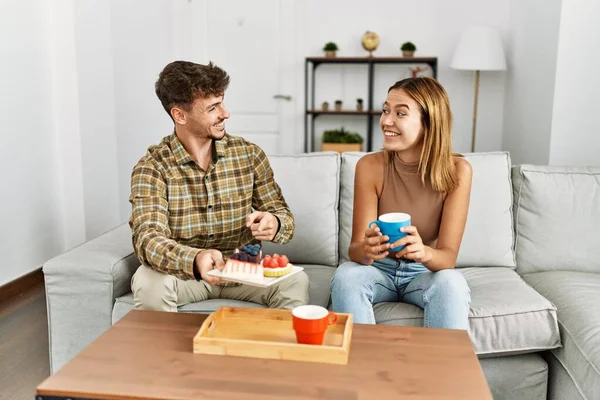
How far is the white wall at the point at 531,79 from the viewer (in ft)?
11.7

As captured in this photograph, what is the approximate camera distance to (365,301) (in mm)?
2000

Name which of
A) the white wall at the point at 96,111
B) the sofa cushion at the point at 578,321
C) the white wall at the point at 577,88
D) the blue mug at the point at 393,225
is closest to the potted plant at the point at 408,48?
the white wall at the point at 577,88

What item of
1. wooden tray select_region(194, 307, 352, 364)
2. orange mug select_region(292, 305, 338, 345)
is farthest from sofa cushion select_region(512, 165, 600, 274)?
orange mug select_region(292, 305, 338, 345)

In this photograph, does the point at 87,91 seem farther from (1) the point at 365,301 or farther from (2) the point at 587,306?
(2) the point at 587,306

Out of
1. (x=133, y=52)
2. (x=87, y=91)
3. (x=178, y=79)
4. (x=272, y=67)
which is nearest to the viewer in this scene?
(x=178, y=79)

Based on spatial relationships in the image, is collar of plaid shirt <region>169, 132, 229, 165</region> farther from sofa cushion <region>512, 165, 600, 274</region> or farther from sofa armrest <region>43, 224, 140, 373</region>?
sofa cushion <region>512, 165, 600, 274</region>

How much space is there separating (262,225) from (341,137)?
9.28 feet

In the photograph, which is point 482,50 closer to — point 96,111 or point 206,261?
point 96,111

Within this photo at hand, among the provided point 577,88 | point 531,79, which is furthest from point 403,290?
point 531,79

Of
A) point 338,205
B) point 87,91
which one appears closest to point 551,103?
point 338,205

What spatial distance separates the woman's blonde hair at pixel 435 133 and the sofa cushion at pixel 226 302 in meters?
0.52

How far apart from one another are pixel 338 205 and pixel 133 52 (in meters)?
2.38

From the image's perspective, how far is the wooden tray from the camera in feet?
4.94

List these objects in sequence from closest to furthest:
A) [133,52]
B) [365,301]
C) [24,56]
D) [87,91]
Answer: [365,301] → [24,56] → [87,91] → [133,52]
